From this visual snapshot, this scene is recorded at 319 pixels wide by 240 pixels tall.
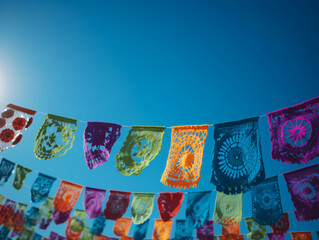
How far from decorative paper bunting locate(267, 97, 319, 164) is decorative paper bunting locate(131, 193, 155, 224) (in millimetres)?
3907

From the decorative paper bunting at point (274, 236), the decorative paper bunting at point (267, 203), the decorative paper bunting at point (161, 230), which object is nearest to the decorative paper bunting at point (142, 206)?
the decorative paper bunting at point (161, 230)

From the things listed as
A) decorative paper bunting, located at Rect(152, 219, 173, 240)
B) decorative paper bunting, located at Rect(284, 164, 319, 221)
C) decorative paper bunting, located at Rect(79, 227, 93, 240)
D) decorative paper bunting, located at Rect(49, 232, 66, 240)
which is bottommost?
decorative paper bunting, located at Rect(49, 232, 66, 240)

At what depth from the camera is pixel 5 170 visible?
6824mm

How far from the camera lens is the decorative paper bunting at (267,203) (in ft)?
17.1

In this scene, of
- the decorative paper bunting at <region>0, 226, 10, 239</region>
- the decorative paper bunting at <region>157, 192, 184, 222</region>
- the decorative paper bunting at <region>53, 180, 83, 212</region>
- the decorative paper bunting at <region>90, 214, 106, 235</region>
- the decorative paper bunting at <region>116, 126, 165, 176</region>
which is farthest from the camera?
the decorative paper bunting at <region>0, 226, 10, 239</region>

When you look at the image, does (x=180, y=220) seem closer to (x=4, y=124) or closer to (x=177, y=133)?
(x=177, y=133)

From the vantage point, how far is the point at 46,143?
490 cm

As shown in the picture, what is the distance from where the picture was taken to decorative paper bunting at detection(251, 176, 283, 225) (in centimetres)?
522

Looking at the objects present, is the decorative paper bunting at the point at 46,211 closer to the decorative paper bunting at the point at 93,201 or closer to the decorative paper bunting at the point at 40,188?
the decorative paper bunting at the point at 40,188

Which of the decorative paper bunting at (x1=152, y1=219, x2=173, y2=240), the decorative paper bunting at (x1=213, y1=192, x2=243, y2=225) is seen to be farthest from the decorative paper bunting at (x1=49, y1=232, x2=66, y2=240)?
the decorative paper bunting at (x1=213, y1=192, x2=243, y2=225)

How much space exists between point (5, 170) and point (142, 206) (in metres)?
3.80

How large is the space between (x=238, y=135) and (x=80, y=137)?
5.72 metres

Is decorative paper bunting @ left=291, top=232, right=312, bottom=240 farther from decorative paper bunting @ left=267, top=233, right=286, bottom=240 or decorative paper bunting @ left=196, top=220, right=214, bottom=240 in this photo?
decorative paper bunting @ left=196, top=220, right=214, bottom=240

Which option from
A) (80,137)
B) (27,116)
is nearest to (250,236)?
(80,137)
